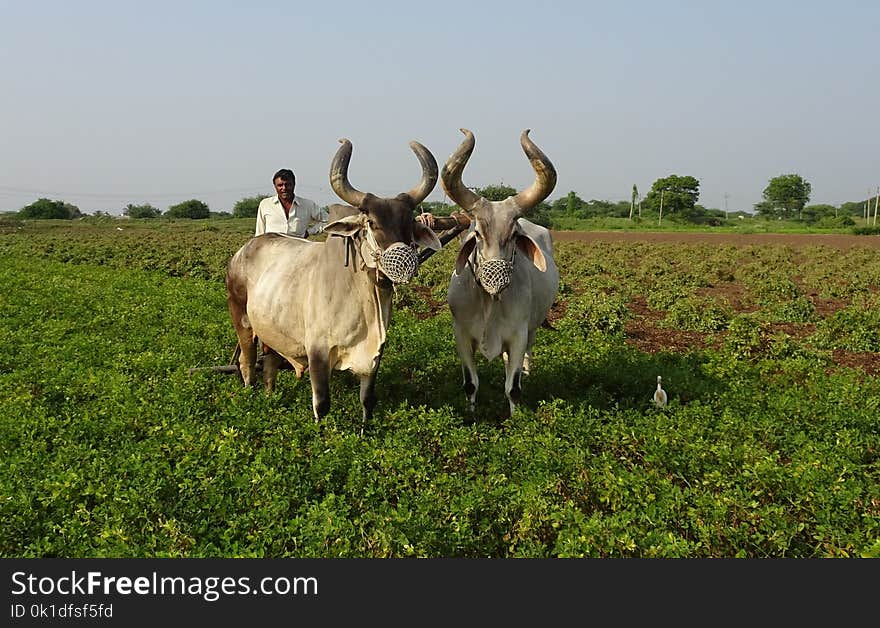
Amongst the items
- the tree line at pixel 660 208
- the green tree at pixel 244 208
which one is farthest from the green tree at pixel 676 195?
the green tree at pixel 244 208

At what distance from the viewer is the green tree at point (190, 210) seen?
99.8 meters

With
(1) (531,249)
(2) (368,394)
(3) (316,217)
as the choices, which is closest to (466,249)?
(1) (531,249)

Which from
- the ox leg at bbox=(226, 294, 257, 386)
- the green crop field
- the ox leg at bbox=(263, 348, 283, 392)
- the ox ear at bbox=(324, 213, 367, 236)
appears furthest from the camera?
the ox leg at bbox=(263, 348, 283, 392)

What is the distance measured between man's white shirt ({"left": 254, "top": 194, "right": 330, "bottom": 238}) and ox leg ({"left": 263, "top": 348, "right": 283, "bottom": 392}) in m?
1.45

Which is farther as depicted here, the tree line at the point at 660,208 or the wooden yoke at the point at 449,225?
the tree line at the point at 660,208

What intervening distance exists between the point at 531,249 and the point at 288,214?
305cm

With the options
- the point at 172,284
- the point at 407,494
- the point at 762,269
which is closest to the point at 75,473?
the point at 407,494

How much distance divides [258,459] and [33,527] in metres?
1.51

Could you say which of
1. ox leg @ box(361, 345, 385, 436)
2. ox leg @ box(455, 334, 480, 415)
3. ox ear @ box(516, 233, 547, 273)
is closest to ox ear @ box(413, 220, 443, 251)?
ox ear @ box(516, 233, 547, 273)

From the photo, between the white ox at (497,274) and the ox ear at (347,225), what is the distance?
1.00 meters

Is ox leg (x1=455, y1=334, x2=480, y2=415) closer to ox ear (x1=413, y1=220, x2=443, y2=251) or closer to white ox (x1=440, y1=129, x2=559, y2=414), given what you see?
white ox (x1=440, y1=129, x2=559, y2=414)

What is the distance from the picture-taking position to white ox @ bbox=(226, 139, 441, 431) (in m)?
5.30

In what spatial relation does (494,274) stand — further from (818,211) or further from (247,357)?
(818,211)

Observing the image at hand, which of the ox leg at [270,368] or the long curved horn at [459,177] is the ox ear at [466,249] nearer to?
the long curved horn at [459,177]
